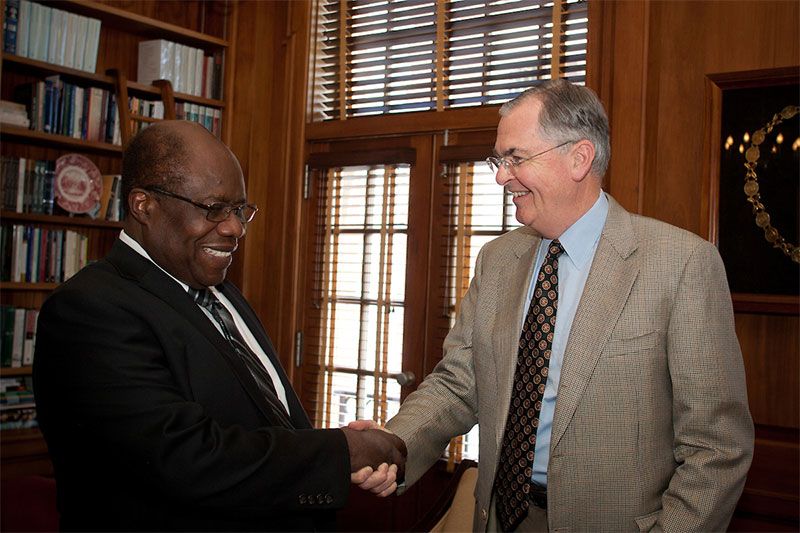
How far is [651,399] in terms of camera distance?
1.62 m

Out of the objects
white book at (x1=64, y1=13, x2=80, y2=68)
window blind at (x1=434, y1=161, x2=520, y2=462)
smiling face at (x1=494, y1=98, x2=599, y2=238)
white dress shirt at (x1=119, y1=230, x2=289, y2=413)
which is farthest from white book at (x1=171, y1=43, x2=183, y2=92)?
smiling face at (x1=494, y1=98, x2=599, y2=238)

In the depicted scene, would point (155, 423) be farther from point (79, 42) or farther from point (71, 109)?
point (79, 42)

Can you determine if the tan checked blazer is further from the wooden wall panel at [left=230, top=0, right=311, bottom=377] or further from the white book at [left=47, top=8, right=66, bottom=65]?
the white book at [left=47, top=8, right=66, bottom=65]

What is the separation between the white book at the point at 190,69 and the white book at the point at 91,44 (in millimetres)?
506

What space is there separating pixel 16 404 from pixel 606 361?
9.60 ft

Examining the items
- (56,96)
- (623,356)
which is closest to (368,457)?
(623,356)

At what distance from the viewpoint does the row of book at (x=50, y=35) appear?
3.28m

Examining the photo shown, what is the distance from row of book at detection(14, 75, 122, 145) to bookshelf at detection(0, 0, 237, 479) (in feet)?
0.19

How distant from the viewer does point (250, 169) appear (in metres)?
4.01

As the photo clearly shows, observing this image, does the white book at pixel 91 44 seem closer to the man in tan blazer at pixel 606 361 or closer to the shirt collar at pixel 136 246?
the shirt collar at pixel 136 246

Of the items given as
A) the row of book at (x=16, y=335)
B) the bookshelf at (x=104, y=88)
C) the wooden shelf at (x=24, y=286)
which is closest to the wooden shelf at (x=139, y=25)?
the bookshelf at (x=104, y=88)

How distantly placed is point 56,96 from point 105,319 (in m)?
2.47

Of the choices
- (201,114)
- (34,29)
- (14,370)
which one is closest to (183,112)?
(201,114)

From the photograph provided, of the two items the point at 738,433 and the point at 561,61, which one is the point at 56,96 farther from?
the point at 738,433
